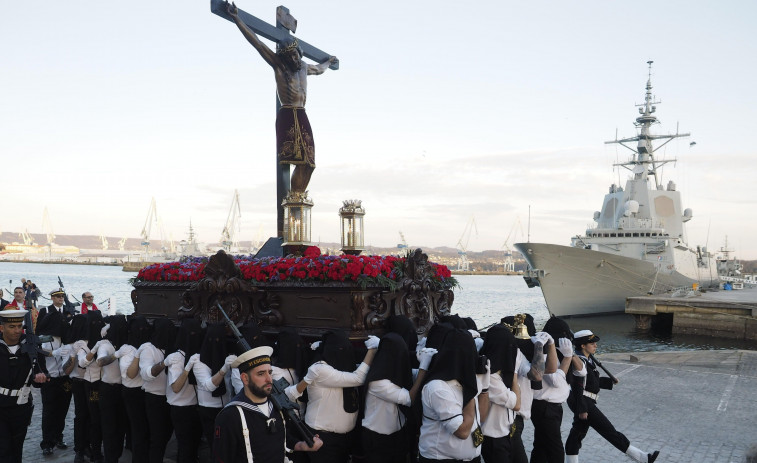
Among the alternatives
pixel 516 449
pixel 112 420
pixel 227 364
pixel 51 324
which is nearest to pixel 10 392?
pixel 112 420

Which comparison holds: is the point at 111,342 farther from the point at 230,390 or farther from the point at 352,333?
the point at 352,333

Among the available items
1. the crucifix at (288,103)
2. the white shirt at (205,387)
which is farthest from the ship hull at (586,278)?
the white shirt at (205,387)

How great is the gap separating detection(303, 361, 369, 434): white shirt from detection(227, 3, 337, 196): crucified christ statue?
15.8ft

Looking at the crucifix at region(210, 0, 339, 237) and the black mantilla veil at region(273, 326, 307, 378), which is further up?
the crucifix at region(210, 0, 339, 237)

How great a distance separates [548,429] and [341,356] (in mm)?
2928

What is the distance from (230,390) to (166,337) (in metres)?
1.27

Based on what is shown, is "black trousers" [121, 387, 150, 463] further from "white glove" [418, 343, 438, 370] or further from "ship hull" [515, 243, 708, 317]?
"ship hull" [515, 243, 708, 317]

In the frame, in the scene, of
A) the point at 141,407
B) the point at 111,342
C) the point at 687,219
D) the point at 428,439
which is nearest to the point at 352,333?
the point at 428,439

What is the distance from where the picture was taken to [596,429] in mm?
7574

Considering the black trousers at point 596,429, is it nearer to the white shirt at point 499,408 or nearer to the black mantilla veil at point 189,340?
the white shirt at point 499,408

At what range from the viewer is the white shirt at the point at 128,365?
7559 mm

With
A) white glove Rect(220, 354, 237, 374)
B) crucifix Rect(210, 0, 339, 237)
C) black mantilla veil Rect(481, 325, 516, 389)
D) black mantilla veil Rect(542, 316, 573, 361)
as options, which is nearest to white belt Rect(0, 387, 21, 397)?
white glove Rect(220, 354, 237, 374)

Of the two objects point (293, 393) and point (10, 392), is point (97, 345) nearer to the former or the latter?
point (10, 392)

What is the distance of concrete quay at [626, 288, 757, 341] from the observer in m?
30.5
